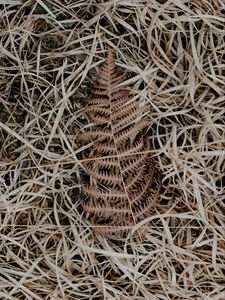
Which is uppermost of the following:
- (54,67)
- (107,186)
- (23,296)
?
(54,67)

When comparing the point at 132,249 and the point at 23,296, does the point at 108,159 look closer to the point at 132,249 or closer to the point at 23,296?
the point at 132,249

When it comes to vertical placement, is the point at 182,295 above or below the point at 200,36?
below

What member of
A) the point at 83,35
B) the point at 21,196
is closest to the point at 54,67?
the point at 83,35

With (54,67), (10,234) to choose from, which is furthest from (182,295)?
(54,67)
